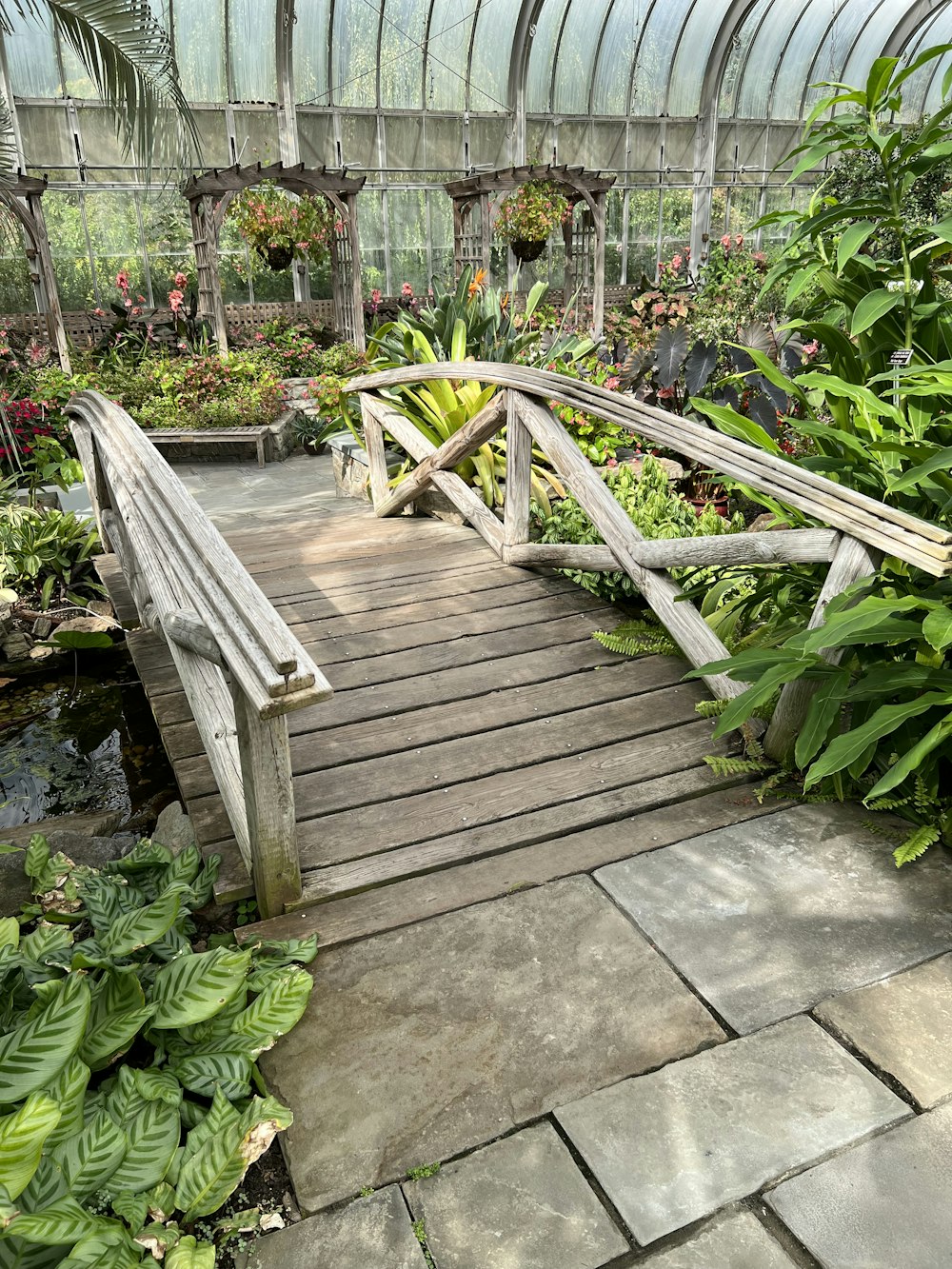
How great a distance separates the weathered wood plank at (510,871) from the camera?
83.0 inches

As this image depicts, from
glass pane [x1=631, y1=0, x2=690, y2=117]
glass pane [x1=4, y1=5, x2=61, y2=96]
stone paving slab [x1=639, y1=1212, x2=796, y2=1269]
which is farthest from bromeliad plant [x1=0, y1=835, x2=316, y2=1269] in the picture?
glass pane [x1=631, y1=0, x2=690, y2=117]

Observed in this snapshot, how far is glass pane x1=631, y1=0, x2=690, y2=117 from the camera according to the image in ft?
52.9

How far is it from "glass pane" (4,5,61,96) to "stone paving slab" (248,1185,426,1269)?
48.1 ft

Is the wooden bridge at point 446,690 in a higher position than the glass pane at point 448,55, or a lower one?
lower

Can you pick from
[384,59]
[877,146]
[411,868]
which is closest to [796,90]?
[384,59]

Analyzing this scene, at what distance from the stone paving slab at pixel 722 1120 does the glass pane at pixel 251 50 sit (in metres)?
15.3

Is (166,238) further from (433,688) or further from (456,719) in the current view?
(456,719)

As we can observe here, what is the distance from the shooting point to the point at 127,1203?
1.44 m

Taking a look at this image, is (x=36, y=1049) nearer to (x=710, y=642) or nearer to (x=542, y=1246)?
(x=542, y=1246)

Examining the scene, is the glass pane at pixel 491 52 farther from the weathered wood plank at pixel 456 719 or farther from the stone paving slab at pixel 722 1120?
the stone paving slab at pixel 722 1120

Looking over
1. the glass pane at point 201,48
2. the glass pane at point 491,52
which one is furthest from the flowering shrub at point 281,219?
the glass pane at point 491,52

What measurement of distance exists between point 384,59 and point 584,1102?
16200mm

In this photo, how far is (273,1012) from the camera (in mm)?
1785

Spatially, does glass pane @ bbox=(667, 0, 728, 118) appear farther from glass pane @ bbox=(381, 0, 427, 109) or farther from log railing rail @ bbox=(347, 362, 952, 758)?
log railing rail @ bbox=(347, 362, 952, 758)
